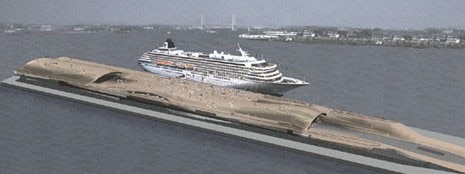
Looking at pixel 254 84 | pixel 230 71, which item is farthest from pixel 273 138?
pixel 230 71

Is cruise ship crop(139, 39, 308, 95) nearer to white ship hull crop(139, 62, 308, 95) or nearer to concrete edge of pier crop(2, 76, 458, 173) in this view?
white ship hull crop(139, 62, 308, 95)

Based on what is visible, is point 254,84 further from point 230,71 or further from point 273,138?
point 273,138

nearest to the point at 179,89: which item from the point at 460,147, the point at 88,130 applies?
the point at 88,130

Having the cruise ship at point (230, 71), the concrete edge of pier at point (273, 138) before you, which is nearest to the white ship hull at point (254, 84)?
the cruise ship at point (230, 71)

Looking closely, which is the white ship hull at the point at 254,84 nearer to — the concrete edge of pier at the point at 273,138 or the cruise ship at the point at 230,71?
the cruise ship at the point at 230,71

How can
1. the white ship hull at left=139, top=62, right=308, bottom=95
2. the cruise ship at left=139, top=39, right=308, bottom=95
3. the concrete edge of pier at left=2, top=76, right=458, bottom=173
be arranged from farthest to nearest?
1. the cruise ship at left=139, top=39, right=308, bottom=95
2. the white ship hull at left=139, top=62, right=308, bottom=95
3. the concrete edge of pier at left=2, top=76, right=458, bottom=173

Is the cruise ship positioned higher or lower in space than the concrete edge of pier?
higher

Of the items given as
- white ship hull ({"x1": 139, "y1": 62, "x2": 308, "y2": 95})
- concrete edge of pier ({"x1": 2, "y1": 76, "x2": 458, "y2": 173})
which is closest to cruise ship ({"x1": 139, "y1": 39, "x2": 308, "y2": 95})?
white ship hull ({"x1": 139, "y1": 62, "x2": 308, "y2": 95})

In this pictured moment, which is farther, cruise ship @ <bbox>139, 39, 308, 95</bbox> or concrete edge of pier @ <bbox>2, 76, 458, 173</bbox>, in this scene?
cruise ship @ <bbox>139, 39, 308, 95</bbox>

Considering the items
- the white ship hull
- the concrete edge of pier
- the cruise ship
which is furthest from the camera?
the cruise ship
